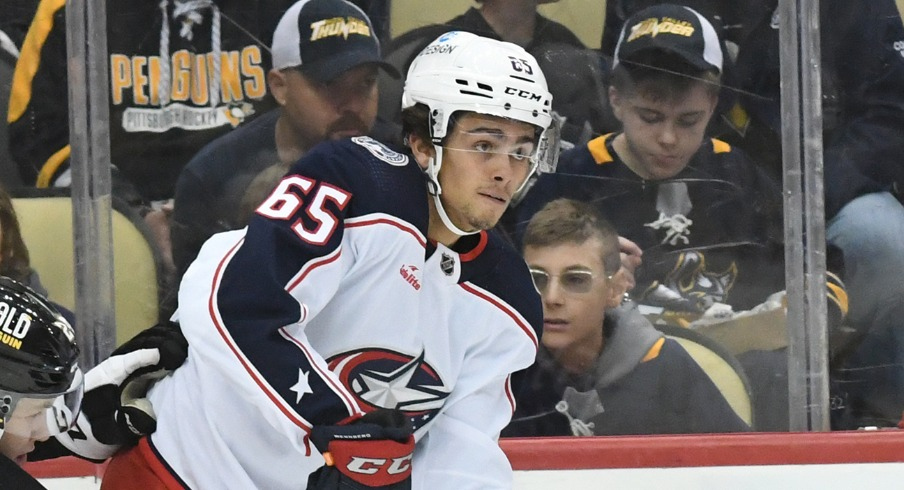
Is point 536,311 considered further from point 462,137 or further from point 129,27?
point 129,27

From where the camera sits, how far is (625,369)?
9.68 feet

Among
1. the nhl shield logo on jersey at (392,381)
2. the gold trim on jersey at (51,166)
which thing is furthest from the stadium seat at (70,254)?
the nhl shield logo on jersey at (392,381)

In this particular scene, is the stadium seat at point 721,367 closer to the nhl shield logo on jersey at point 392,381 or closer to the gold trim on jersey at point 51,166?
the nhl shield logo on jersey at point 392,381

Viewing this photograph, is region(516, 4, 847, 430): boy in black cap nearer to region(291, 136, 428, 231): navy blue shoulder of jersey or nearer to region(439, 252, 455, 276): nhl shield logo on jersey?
region(439, 252, 455, 276): nhl shield logo on jersey

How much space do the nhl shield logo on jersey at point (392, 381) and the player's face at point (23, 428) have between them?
0.42 meters

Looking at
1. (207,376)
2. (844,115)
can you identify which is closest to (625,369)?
(844,115)

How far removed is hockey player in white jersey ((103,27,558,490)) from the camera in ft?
5.91

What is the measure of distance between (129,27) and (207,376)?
42.4 inches

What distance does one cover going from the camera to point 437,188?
80.0 inches

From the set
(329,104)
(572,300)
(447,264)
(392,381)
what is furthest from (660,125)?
(392,381)

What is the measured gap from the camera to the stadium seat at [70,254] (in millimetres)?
2789

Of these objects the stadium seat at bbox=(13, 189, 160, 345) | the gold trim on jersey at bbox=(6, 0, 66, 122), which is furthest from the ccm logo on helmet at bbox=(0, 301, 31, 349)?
the gold trim on jersey at bbox=(6, 0, 66, 122)

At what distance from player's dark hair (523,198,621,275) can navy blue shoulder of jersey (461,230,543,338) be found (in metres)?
0.69

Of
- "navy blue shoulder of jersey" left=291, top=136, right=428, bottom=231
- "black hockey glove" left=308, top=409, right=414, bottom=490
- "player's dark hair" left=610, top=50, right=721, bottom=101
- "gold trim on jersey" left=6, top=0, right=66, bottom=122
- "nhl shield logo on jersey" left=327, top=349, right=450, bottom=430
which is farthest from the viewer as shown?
"player's dark hair" left=610, top=50, right=721, bottom=101
